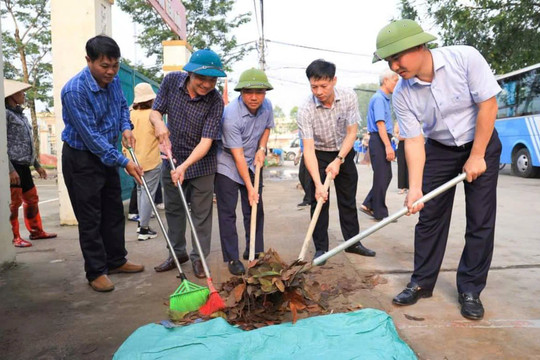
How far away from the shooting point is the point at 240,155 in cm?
350

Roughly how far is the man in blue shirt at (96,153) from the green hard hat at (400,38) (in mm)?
1829

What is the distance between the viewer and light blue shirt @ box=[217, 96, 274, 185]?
11.6ft

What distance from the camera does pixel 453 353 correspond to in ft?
7.18

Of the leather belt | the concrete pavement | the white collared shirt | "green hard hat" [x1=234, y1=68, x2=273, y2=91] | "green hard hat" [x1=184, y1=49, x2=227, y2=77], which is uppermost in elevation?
"green hard hat" [x1=184, y1=49, x2=227, y2=77]

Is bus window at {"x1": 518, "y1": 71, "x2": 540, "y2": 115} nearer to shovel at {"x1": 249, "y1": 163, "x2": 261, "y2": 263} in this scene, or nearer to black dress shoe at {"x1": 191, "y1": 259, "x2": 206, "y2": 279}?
shovel at {"x1": 249, "y1": 163, "x2": 261, "y2": 263}

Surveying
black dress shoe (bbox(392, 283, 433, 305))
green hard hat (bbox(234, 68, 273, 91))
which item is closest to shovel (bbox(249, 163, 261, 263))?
green hard hat (bbox(234, 68, 273, 91))

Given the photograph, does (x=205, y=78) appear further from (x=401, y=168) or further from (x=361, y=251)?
(x=401, y=168)

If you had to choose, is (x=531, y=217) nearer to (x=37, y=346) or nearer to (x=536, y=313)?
(x=536, y=313)

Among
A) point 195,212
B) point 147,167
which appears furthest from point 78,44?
point 195,212

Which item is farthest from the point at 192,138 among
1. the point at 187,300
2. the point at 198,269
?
the point at 187,300

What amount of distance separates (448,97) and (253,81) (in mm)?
1402

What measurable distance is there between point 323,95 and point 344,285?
1463mm

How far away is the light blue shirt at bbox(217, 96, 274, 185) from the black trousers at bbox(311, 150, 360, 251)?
0.57 metres

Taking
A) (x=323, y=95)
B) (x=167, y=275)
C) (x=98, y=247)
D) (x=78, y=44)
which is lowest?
(x=167, y=275)
